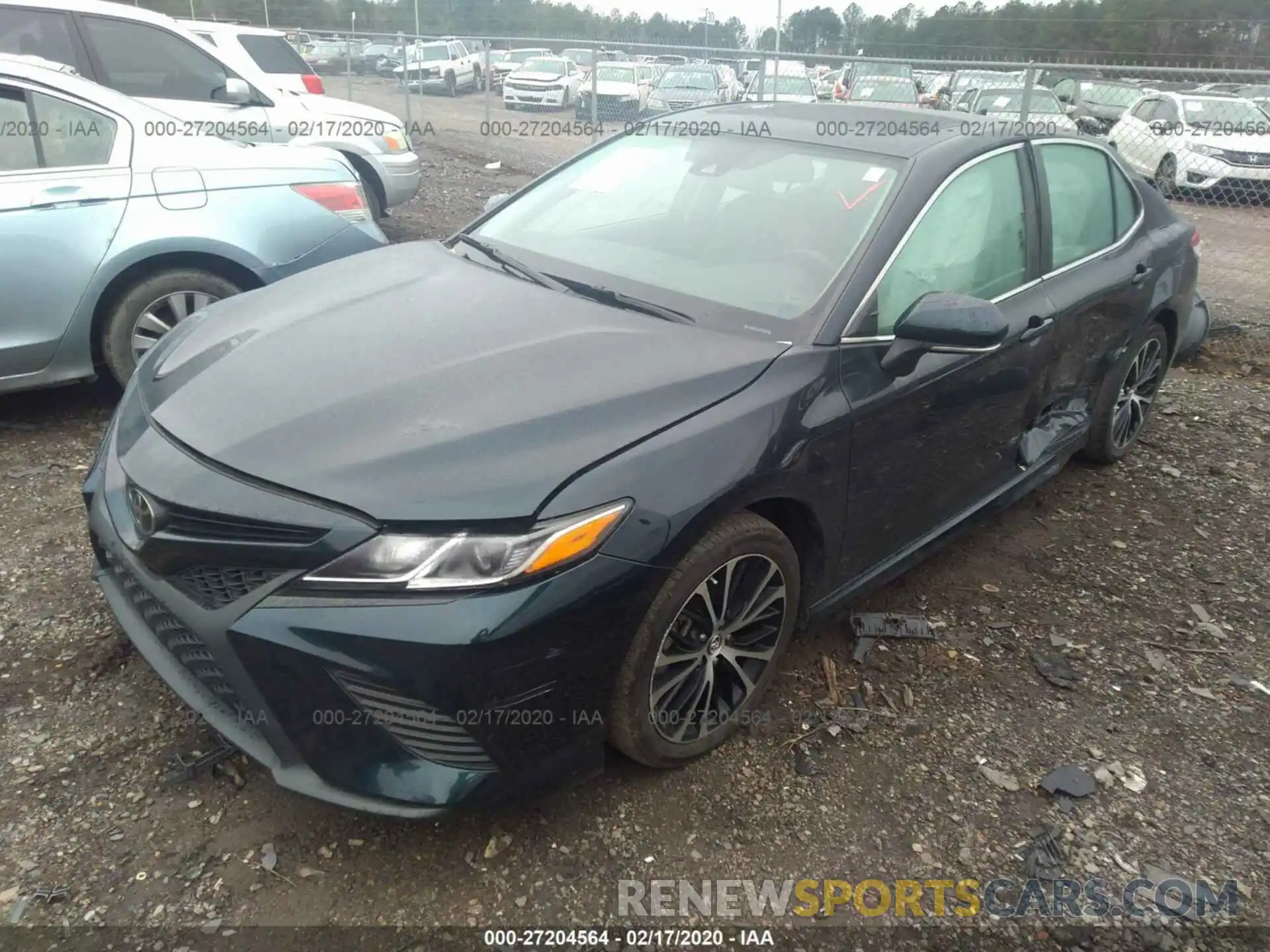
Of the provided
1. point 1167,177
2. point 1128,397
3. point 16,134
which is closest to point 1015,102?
point 1167,177

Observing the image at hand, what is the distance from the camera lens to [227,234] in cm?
445

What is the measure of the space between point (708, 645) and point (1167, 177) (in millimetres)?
13687

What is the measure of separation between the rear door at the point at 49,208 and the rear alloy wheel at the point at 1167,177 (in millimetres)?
12947

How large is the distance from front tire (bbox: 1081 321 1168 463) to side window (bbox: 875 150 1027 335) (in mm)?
1162

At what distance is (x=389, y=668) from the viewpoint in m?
1.94

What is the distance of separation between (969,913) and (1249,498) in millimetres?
3215

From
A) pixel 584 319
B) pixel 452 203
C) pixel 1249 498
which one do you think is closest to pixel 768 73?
pixel 452 203

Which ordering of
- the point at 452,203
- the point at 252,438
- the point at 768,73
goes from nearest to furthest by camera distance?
the point at 252,438 → the point at 452,203 → the point at 768,73

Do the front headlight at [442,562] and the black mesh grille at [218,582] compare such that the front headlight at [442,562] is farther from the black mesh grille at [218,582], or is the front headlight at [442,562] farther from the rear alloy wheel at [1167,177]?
the rear alloy wheel at [1167,177]

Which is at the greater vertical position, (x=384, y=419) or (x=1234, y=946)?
(x=384, y=419)

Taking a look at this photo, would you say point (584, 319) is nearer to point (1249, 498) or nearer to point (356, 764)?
point (356, 764)

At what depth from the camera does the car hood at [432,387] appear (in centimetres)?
205

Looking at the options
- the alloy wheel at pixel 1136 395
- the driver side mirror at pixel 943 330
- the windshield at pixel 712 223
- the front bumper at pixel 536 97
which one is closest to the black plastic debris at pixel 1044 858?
the driver side mirror at pixel 943 330

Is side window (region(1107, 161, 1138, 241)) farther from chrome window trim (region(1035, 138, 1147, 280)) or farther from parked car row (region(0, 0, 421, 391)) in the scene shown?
parked car row (region(0, 0, 421, 391))
